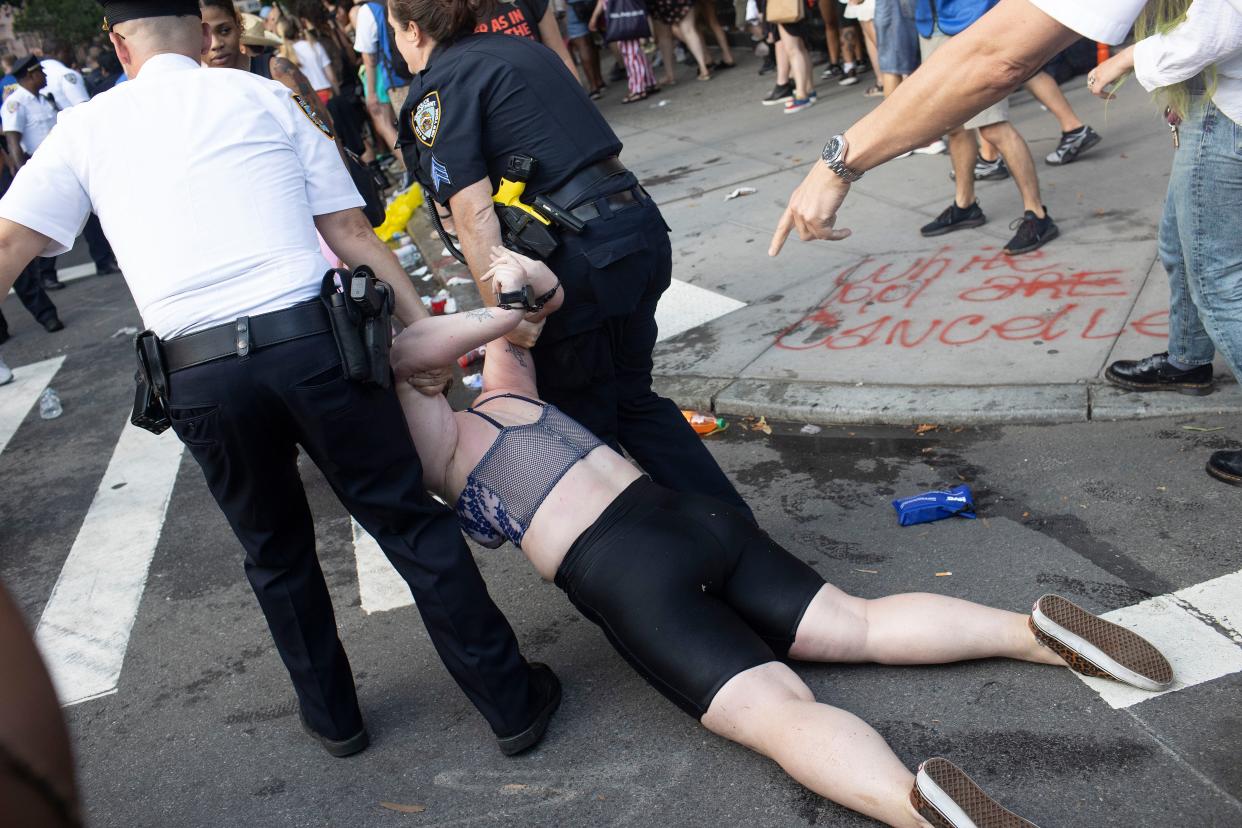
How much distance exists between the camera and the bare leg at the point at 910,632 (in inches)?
109

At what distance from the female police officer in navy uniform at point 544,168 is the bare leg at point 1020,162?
292cm

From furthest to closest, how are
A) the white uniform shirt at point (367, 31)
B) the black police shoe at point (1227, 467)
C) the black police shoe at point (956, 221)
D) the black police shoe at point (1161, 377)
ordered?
the white uniform shirt at point (367, 31) < the black police shoe at point (956, 221) < the black police shoe at point (1161, 377) < the black police shoe at point (1227, 467)

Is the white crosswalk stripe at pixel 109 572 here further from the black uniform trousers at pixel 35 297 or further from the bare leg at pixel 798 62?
the bare leg at pixel 798 62

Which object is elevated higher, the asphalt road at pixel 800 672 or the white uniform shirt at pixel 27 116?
the white uniform shirt at pixel 27 116

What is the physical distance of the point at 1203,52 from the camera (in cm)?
288

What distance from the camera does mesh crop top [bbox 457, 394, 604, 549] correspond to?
2.84 meters

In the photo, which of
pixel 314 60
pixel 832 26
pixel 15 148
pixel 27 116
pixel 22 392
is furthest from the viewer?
pixel 314 60

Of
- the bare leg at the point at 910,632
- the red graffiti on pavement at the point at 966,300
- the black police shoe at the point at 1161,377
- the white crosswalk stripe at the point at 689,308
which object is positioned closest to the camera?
the bare leg at the point at 910,632

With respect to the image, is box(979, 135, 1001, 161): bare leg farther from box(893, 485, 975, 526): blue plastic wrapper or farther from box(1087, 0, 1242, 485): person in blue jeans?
box(893, 485, 975, 526): blue plastic wrapper

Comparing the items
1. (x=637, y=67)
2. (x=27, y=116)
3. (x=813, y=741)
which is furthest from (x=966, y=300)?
(x=27, y=116)

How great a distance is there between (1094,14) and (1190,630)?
4.89 feet

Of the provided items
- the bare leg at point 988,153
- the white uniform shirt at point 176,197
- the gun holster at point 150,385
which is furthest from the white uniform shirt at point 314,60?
the gun holster at point 150,385

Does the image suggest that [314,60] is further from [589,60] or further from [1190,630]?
[1190,630]

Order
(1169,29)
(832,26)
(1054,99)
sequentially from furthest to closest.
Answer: (832,26), (1054,99), (1169,29)
